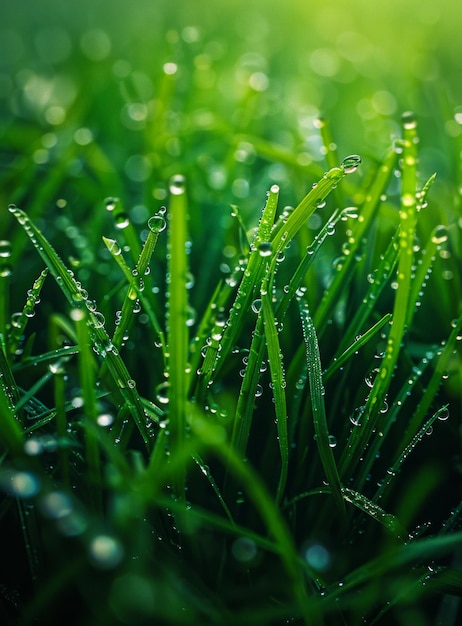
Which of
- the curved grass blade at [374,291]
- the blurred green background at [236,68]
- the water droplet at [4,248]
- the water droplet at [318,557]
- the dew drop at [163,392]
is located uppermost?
the blurred green background at [236,68]

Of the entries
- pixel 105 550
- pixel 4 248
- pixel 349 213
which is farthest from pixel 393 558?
pixel 4 248

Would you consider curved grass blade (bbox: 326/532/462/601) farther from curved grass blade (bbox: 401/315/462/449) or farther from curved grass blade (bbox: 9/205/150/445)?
curved grass blade (bbox: 9/205/150/445)

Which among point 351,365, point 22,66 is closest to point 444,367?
point 351,365

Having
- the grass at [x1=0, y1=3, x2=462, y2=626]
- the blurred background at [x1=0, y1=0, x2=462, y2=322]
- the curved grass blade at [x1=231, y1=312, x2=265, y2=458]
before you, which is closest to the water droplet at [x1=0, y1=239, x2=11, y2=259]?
the grass at [x1=0, y1=3, x2=462, y2=626]

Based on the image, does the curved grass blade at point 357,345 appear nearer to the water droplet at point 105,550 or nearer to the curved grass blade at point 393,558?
the curved grass blade at point 393,558

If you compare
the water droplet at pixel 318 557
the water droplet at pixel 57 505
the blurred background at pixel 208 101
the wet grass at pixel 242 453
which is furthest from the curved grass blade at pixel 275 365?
the blurred background at pixel 208 101

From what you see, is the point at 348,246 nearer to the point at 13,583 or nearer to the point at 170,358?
the point at 170,358

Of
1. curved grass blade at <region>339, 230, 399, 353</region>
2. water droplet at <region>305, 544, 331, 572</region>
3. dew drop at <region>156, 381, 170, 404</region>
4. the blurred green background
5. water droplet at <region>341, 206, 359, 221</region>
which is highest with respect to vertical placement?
the blurred green background

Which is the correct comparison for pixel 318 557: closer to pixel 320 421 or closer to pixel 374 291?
pixel 320 421
